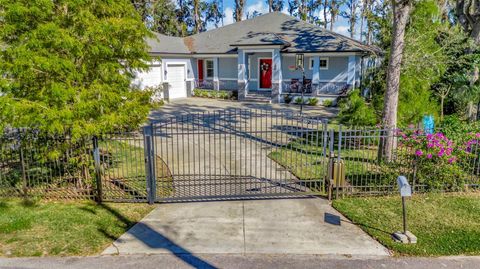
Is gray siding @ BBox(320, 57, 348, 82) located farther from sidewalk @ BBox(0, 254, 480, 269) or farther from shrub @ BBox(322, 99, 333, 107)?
sidewalk @ BBox(0, 254, 480, 269)

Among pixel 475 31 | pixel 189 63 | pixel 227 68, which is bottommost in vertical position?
pixel 227 68

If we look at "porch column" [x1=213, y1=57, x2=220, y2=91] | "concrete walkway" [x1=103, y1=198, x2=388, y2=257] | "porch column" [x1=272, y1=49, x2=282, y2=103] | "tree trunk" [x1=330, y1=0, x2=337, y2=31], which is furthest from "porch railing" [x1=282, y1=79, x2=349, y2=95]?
"tree trunk" [x1=330, y1=0, x2=337, y2=31]

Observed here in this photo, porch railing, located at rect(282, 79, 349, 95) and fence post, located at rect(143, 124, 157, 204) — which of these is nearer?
fence post, located at rect(143, 124, 157, 204)

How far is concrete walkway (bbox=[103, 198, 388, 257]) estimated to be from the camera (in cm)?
534

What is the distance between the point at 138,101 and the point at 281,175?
3.80 meters

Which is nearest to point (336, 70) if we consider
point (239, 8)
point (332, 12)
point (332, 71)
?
point (332, 71)

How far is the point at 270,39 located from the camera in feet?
73.4

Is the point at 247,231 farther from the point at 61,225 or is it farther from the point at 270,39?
the point at 270,39

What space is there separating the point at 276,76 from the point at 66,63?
16.6 m

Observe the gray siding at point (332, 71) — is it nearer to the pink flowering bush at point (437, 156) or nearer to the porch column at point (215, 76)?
the porch column at point (215, 76)

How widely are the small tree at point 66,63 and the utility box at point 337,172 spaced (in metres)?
4.26

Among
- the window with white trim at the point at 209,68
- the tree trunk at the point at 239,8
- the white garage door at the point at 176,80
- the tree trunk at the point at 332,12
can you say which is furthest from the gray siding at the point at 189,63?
the tree trunk at the point at 332,12

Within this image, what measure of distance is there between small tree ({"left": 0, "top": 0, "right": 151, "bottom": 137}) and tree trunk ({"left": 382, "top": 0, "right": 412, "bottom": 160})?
6244 mm

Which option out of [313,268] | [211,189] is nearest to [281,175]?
[211,189]
